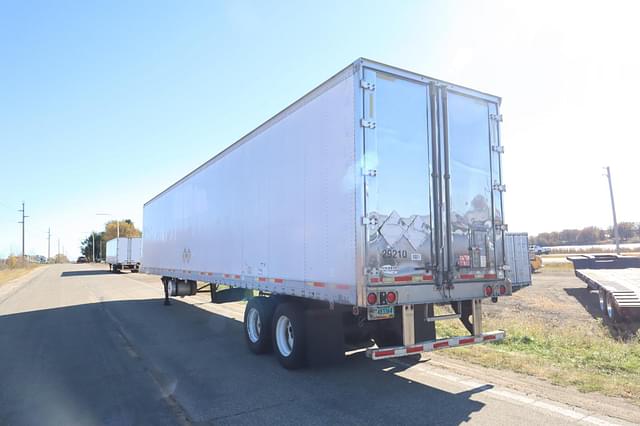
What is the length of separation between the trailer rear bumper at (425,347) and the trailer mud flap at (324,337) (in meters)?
1.13

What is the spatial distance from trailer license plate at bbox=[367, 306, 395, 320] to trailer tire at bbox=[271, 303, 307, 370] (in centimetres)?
147

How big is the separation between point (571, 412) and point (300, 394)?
310 cm

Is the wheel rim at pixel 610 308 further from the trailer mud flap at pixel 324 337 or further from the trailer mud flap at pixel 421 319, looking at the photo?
the trailer mud flap at pixel 324 337

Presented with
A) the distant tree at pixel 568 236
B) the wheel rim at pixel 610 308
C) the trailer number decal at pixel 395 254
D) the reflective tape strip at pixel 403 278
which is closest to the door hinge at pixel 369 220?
the trailer number decal at pixel 395 254

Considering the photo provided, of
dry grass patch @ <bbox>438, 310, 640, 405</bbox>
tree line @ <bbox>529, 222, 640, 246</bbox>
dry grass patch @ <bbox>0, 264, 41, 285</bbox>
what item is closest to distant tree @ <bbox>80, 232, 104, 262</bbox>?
dry grass patch @ <bbox>0, 264, 41, 285</bbox>

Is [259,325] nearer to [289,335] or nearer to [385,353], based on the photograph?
[289,335]

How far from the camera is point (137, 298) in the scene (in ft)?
59.6

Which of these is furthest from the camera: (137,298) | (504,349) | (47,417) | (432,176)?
(137,298)

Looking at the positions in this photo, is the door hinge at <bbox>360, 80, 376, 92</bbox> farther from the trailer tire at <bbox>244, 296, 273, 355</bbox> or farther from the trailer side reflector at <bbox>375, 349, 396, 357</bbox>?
the trailer tire at <bbox>244, 296, 273, 355</bbox>

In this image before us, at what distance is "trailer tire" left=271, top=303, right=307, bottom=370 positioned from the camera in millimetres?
6285

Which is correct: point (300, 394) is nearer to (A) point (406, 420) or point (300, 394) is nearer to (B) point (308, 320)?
(B) point (308, 320)

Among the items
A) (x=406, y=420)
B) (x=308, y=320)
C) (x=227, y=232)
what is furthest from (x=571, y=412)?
(x=227, y=232)

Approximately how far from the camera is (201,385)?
5879mm

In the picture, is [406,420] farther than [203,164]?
No
